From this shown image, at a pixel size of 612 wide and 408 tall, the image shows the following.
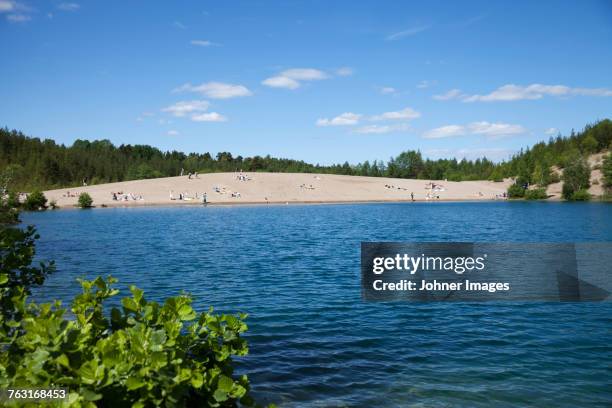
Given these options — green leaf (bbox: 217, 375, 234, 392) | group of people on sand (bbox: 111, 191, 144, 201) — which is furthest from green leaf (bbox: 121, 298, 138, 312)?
group of people on sand (bbox: 111, 191, 144, 201)

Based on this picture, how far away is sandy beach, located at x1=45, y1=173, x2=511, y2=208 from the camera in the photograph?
410 ft

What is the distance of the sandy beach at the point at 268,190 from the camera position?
410ft

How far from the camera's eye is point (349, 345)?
15.5 m

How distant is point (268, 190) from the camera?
144625 mm

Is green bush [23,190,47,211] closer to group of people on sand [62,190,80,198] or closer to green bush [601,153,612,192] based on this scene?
group of people on sand [62,190,80,198]

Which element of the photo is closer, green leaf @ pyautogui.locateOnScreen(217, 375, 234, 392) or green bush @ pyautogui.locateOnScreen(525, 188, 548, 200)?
green leaf @ pyautogui.locateOnScreen(217, 375, 234, 392)

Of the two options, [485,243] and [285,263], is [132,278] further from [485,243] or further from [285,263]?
[485,243]

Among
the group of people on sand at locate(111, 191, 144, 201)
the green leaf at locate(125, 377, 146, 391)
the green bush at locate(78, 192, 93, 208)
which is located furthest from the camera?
the group of people on sand at locate(111, 191, 144, 201)

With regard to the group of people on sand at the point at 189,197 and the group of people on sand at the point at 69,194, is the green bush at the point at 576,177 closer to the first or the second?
the group of people on sand at the point at 189,197

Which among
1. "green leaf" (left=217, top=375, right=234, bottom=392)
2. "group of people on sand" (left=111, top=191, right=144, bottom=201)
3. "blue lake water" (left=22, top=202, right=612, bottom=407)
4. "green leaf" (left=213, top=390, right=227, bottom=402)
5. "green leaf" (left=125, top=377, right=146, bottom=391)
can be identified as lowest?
"blue lake water" (left=22, top=202, right=612, bottom=407)

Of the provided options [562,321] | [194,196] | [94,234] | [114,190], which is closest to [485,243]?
[562,321]

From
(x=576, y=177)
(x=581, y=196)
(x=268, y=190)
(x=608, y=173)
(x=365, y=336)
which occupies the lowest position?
(x=365, y=336)

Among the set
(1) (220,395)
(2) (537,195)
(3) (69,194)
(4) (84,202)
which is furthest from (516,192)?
(1) (220,395)

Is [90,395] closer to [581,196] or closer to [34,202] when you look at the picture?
[34,202]
